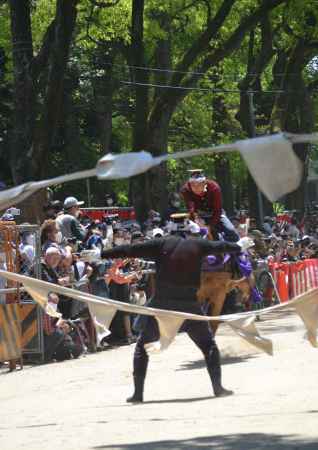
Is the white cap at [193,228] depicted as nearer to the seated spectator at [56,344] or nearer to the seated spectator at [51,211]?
the seated spectator at [56,344]

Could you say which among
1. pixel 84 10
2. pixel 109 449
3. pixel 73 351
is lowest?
pixel 73 351

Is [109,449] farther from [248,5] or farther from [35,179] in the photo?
[248,5]

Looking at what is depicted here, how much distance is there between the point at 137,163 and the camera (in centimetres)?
787

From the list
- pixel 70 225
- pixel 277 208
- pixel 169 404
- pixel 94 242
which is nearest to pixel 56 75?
pixel 70 225

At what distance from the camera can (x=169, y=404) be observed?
34.6 feet

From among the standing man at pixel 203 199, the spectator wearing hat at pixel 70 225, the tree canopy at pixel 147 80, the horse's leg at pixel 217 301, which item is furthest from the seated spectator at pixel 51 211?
the standing man at pixel 203 199

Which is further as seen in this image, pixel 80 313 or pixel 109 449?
pixel 80 313

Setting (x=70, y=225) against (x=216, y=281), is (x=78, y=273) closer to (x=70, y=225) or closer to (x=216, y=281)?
(x=70, y=225)

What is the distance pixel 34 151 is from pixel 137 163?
14.0 meters

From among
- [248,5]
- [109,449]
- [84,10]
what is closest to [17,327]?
[109,449]

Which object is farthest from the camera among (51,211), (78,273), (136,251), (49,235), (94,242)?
(51,211)

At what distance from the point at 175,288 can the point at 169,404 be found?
3.60 feet

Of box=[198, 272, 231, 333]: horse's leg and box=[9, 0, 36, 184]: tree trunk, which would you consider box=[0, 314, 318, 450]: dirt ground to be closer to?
box=[198, 272, 231, 333]: horse's leg

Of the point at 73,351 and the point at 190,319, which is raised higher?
the point at 190,319
